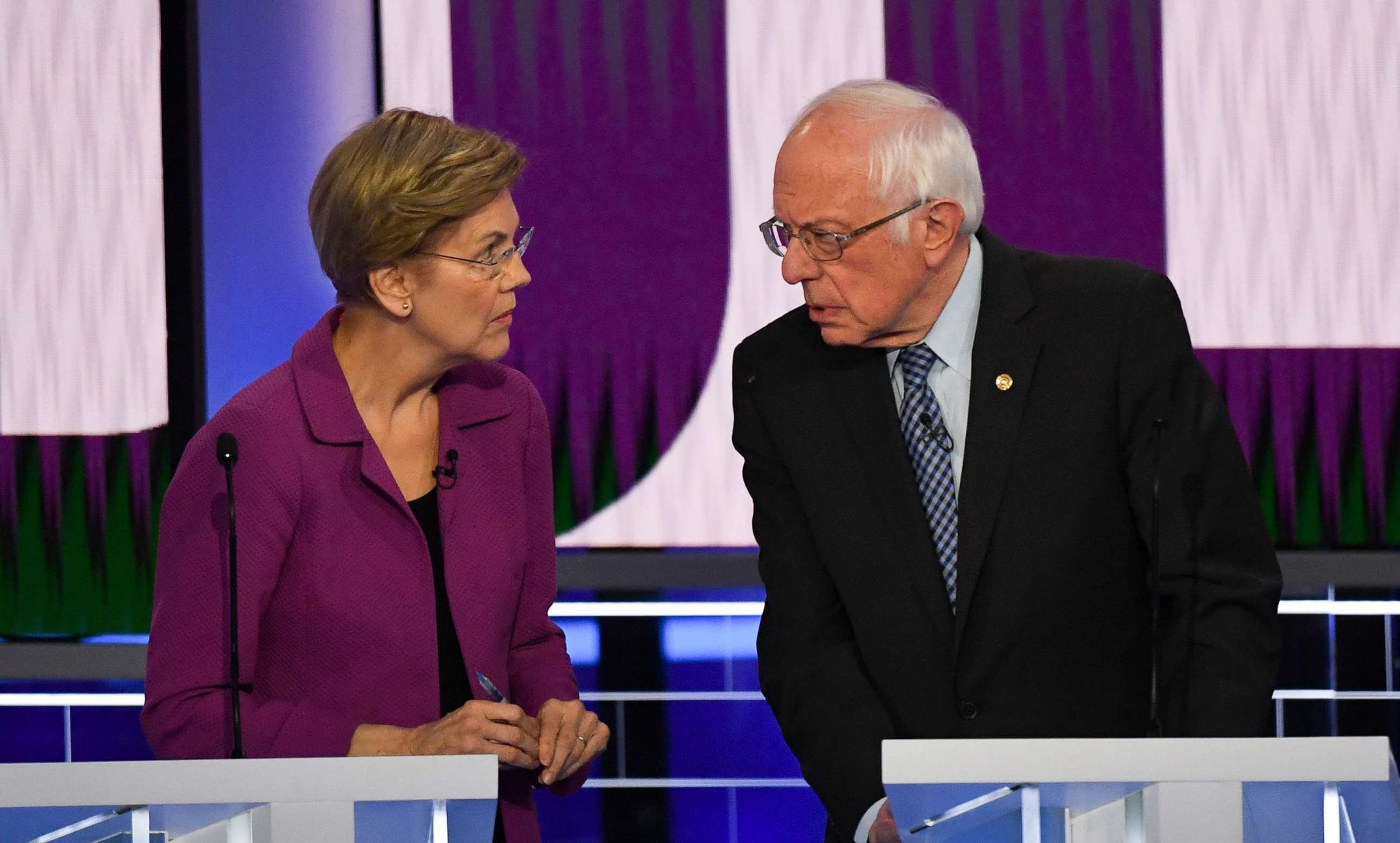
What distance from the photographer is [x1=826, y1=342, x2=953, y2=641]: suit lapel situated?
2096 millimetres

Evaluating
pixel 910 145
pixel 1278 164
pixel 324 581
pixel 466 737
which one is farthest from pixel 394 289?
pixel 1278 164

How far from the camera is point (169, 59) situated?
3441 mm

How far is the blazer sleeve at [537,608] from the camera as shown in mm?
2240

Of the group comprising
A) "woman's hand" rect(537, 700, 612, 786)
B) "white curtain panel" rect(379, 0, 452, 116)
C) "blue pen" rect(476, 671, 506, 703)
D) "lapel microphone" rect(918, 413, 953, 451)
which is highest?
"white curtain panel" rect(379, 0, 452, 116)

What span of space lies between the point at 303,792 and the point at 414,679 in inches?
27.7

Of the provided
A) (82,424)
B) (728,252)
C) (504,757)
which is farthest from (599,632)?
(504,757)

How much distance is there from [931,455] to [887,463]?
0.20 feet

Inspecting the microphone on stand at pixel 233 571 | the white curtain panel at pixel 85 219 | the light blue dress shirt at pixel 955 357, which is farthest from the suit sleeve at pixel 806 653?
the white curtain panel at pixel 85 219

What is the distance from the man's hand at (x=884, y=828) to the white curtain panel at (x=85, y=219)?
2.11m

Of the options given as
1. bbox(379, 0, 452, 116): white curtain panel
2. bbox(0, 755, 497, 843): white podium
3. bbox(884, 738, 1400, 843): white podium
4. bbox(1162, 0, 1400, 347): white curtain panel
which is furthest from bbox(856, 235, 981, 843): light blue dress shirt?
bbox(379, 0, 452, 116): white curtain panel

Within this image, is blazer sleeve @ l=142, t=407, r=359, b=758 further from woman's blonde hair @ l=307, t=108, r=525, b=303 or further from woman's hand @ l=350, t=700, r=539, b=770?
woman's blonde hair @ l=307, t=108, r=525, b=303

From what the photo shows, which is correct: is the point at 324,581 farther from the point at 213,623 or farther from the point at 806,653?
the point at 806,653

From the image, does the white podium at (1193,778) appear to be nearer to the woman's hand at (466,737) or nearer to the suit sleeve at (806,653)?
the suit sleeve at (806,653)

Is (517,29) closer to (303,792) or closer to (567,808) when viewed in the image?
(567,808)
